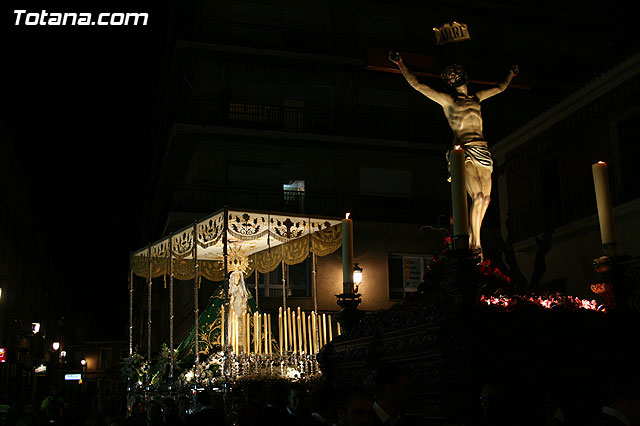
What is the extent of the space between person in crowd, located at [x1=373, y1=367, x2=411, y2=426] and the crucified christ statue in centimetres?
172

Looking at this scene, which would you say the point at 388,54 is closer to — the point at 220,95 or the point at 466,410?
the point at 466,410

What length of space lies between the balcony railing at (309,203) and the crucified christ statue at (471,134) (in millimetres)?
15480

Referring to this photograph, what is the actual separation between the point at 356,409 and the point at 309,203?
19.0 meters

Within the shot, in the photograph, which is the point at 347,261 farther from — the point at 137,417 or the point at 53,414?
the point at 53,414

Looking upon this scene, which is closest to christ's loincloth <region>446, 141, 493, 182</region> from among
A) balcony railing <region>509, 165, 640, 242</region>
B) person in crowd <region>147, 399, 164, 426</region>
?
person in crowd <region>147, 399, 164, 426</region>

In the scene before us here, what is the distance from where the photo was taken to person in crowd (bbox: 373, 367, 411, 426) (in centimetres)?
324

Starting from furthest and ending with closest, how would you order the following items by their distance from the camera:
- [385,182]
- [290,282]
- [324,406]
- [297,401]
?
1. [385,182]
2. [290,282]
3. [297,401]
4. [324,406]

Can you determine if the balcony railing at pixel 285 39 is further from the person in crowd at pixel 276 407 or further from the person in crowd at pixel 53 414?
the person in crowd at pixel 276 407

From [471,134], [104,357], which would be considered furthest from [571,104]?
[104,357]

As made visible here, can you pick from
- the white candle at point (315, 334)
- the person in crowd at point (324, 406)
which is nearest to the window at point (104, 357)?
the white candle at point (315, 334)

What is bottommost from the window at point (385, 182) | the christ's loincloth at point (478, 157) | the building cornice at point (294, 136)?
the christ's loincloth at point (478, 157)

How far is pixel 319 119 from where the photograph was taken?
23328mm

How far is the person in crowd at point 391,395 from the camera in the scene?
324 centimetres

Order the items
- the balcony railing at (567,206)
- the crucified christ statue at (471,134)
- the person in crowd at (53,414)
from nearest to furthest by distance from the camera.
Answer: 1. the crucified christ statue at (471,134)
2. the person in crowd at (53,414)
3. the balcony railing at (567,206)
